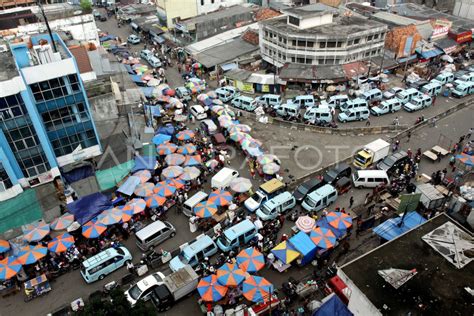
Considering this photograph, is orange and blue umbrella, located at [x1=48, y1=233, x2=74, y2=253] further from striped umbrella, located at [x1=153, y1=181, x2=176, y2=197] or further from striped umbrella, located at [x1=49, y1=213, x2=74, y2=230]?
striped umbrella, located at [x1=153, y1=181, x2=176, y2=197]

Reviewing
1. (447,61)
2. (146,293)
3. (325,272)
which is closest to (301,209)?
(325,272)

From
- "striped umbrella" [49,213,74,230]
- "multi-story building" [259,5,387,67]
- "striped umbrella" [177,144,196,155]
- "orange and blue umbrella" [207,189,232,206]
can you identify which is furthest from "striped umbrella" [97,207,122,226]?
"multi-story building" [259,5,387,67]

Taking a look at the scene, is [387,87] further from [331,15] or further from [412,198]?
[412,198]

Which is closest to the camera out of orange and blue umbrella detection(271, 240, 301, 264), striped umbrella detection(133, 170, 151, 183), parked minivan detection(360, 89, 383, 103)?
orange and blue umbrella detection(271, 240, 301, 264)

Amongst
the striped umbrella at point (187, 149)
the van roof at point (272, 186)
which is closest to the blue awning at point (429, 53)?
the van roof at point (272, 186)

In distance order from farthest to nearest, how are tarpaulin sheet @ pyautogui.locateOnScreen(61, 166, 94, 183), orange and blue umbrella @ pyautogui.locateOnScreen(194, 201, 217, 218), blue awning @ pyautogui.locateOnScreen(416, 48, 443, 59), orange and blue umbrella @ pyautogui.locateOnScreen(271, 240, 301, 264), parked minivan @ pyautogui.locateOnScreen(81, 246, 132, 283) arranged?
1. blue awning @ pyautogui.locateOnScreen(416, 48, 443, 59)
2. tarpaulin sheet @ pyautogui.locateOnScreen(61, 166, 94, 183)
3. orange and blue umbrella @ pyautogui.locateOnScreen(194, 201, 217, 218)
4. parked minivan @ pyautogui.locateOnScreen(81, 246, 132, 283)
5. orange and blue umbrella @ pyautogui.locateOnScreen(271, 240, 301, 264)

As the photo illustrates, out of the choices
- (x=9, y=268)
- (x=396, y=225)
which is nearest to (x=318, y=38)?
(x=396, y=225)
